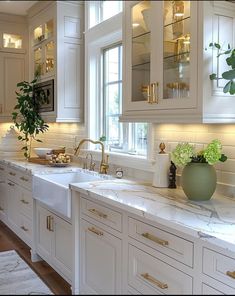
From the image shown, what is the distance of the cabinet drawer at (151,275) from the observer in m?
1.38

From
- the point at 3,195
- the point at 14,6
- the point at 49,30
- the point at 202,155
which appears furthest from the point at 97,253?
the point at 3,195

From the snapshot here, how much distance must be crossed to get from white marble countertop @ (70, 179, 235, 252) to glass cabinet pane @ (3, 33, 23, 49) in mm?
888

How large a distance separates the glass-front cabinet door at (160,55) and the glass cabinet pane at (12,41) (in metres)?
0.51

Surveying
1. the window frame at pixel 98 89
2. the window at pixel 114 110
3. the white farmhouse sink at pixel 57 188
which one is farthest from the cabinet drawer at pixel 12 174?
the window at pixel 114 110

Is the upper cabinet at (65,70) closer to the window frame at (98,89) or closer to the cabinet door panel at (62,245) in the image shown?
the window frame at (98,89)

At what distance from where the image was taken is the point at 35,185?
2.95 m

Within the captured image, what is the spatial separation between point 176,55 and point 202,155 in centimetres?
53

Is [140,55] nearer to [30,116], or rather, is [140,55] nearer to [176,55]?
[176,55]

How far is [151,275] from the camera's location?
1577 millimetres

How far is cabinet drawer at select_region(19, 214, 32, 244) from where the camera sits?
3.17 m

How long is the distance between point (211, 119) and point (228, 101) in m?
0.14

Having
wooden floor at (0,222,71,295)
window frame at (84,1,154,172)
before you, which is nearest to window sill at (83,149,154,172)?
window frame at (84,1,154,172)

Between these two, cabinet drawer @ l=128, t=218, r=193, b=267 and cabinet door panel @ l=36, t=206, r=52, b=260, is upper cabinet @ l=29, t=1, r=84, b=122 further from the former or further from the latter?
cabinet drawer @ l=128, t=218, r=193, b=267

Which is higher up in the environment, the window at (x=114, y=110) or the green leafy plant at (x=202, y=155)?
the window at (x=114, y=110)
